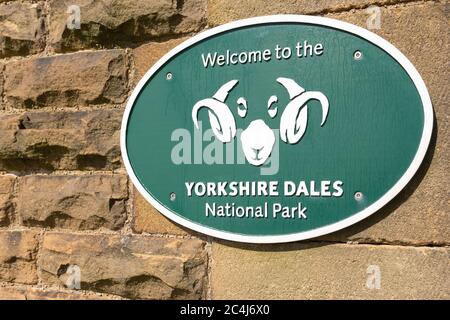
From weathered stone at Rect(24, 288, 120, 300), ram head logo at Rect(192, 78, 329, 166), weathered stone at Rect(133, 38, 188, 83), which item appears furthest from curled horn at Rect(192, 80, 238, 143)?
weathered stone at Rect(24, 288, 120, 300)

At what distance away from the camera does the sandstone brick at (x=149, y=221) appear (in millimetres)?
1633

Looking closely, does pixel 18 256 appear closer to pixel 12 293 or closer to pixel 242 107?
pixel 12 293

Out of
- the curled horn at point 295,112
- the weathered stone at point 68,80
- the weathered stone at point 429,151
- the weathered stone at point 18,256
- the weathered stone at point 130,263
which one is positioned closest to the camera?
the weathered stone at point 429,151

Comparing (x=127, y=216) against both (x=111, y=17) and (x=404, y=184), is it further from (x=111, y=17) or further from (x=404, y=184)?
(x=404, y=184)

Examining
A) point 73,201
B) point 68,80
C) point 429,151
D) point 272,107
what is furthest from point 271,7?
point 73,201

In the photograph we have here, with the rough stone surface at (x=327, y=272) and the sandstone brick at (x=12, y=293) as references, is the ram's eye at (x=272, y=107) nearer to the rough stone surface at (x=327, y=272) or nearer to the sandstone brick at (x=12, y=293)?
the rough stone surface at (x=327, y=272)

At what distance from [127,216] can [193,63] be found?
479 mm

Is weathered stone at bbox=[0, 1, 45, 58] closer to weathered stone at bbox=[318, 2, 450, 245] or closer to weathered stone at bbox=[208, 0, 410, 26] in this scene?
weathered stone at bbox=[208, 0, 410, 26]

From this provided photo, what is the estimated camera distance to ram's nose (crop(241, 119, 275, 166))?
150cm

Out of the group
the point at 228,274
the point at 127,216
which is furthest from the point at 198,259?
the point at 127,216

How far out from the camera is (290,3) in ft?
4.92

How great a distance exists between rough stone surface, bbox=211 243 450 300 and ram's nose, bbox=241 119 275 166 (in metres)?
0.23

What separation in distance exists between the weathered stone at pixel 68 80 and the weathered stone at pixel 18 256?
0.40 metres

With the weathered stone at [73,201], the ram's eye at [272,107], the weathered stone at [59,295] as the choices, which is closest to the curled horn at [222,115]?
the ram's eye at [272,107]
